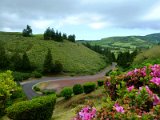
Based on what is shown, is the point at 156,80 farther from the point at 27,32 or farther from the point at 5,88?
the point at 27,32

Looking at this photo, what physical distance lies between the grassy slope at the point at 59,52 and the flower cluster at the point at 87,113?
339 feet

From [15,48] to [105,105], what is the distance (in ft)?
400

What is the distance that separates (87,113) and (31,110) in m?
14.4

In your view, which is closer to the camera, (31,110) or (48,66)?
(31,110)

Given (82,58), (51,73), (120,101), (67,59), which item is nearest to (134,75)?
(120,101)

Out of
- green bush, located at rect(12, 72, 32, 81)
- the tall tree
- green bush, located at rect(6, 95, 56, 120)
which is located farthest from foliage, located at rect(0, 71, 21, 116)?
the tall tree

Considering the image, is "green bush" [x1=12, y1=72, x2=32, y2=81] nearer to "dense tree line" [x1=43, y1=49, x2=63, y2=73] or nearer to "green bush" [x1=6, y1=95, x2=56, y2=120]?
"dense tree line" [x1=43, y1=49, x2=63, y2=73]

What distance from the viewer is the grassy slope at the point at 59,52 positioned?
117 meters

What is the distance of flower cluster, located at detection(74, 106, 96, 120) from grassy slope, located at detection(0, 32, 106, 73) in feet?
339

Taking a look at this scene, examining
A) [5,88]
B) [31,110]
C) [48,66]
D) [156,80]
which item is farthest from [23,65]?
[156,80]

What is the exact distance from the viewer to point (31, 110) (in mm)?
19734

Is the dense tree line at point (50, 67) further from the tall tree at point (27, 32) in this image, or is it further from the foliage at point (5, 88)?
the foliage at point (5, 88)

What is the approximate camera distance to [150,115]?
5203mm

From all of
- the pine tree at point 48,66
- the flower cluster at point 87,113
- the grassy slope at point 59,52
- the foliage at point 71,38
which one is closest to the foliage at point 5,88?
the flower cluster at point 87,113
